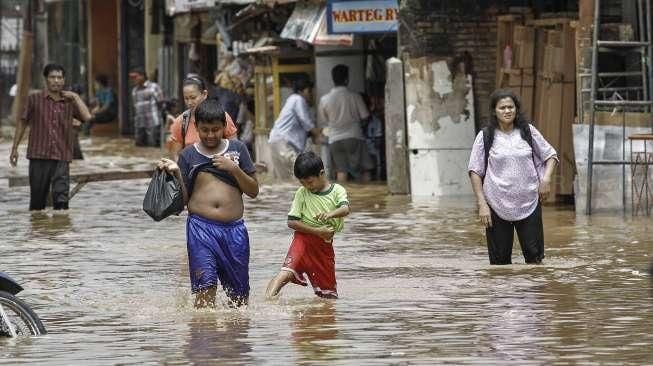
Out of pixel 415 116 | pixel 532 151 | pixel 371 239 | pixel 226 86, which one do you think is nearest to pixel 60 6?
pixel 226 86

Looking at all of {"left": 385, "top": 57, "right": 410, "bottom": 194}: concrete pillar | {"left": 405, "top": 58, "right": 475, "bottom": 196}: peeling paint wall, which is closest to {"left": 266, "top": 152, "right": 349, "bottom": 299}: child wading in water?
{"left": 405, "top": 58, "right": 475, "bottom": 196}: peeling paint wall

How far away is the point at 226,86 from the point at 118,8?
44.0 ft

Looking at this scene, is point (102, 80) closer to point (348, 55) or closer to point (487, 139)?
point (348, 55)

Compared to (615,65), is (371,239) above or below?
below

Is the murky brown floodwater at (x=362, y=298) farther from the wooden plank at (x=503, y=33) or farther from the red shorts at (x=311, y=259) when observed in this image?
the wooden plank at (x=503, y=33)

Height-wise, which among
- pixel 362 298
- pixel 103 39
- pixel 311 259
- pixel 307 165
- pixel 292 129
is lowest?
pixel 362 298

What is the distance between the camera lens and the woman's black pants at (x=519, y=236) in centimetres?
1276

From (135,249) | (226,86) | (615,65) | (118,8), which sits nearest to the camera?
(135,249)

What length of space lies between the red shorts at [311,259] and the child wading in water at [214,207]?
0.74m

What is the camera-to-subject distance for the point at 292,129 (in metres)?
24.0

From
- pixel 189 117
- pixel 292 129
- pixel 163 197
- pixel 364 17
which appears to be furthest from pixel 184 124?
pixel 292 129

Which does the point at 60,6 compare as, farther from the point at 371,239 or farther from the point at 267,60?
the point at 371,239

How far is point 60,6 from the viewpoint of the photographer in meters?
46.8

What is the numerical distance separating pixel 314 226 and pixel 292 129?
13.0m
